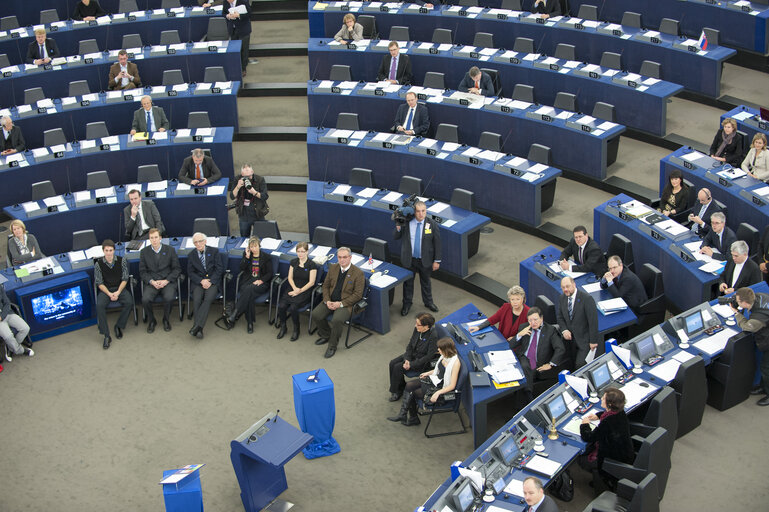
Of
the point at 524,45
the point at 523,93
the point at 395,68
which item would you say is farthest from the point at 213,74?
the point at 524,45

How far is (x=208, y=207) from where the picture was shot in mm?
13875

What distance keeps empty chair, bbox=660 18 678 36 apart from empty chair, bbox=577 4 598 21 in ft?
4.67

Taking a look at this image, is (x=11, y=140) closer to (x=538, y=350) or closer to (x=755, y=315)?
(x=538, y=350)

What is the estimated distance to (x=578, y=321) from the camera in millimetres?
10273

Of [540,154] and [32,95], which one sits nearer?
[540,154]

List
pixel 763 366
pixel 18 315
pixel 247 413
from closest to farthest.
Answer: pixel 763 366
pixel 247 413
pixel 18 315

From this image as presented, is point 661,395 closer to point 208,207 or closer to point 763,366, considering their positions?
point 763,366

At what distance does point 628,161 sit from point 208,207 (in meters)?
6.65

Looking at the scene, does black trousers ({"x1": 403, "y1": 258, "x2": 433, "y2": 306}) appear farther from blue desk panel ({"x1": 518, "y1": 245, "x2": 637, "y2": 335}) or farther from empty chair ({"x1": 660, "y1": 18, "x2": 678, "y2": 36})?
empty chair ({"x1": 660, "y1": 18, "x2": 678, "y2": 36})

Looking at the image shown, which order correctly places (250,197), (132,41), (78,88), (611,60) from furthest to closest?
(132,41) → (78,88) → (611,60) → (250,197)

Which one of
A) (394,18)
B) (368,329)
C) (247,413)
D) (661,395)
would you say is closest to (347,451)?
(247,413)

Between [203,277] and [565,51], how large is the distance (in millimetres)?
7716

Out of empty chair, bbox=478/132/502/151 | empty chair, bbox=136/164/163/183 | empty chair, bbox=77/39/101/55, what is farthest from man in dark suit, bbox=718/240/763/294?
empty chair, bbox=77/39/101/55

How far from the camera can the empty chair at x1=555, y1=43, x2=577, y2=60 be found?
631 inches
